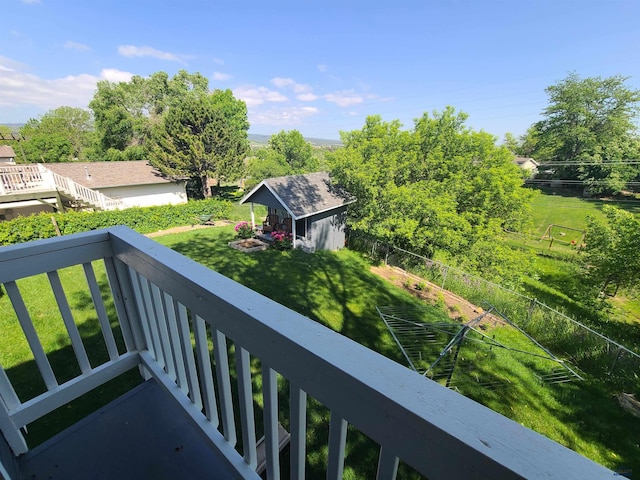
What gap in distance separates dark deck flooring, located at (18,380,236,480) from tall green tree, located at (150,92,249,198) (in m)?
18.4

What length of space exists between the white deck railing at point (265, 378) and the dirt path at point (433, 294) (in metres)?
7.53

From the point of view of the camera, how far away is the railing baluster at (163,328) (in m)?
1.40

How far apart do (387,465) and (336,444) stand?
176 mm

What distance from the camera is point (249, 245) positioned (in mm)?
10695

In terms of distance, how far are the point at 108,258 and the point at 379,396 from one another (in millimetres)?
1750

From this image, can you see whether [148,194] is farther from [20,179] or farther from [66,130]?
[66,130]

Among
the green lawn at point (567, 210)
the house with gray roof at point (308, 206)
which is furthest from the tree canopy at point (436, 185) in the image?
the green lawn at point (567, 210)

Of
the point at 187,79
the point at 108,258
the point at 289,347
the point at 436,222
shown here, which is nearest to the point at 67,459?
the point at 108,258

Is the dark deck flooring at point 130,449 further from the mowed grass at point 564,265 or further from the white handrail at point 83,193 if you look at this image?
the white handrail at point 83,193

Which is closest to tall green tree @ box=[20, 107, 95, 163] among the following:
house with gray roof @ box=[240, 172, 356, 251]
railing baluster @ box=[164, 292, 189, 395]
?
house with gray roof @ box=[240, 172, 356, 251]

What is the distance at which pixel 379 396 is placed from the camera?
1.70ft

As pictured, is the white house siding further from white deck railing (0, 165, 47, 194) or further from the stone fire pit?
the stone fire pit

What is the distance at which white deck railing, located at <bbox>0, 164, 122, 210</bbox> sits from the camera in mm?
12117

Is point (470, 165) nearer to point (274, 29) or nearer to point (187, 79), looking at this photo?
point (274, 29)
